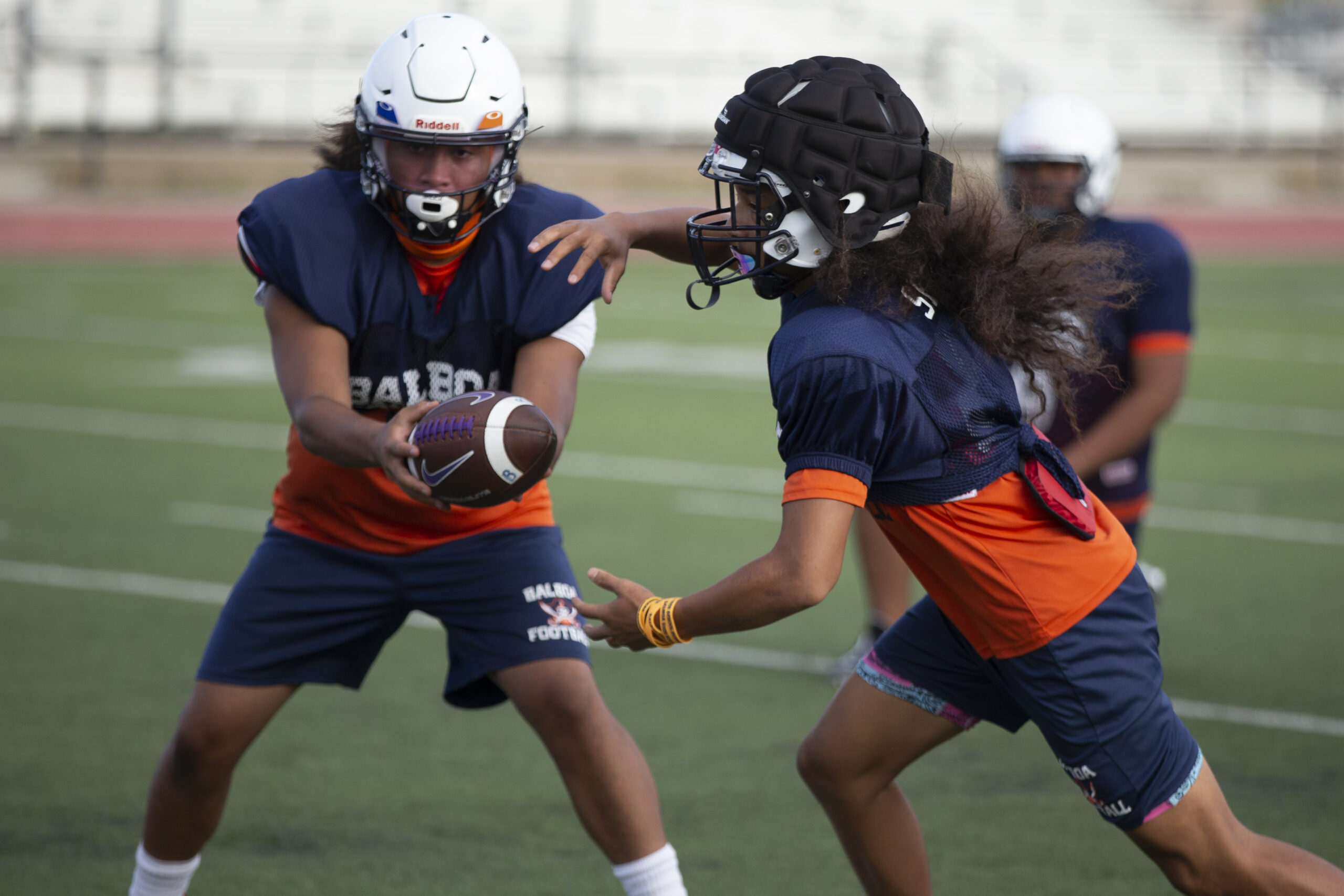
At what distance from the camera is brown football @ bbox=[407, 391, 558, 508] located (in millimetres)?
3182

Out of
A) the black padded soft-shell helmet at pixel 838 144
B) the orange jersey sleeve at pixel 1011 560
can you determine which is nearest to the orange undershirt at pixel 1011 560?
the orange jersey sleeve at pixel 1011 560

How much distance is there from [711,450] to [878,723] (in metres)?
6.77

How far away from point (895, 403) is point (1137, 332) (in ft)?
9.46

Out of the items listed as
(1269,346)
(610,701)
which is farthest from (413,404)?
(1269,346)

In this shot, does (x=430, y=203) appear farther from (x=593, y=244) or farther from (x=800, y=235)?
(x=800, y=235)

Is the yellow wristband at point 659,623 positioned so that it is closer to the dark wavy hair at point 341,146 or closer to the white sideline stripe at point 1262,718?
the dark wavy hair at point 341,146

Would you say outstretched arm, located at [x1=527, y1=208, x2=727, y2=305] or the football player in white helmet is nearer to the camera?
outstretched arm, located at [x1=527, y1=208, x2=727, y2=305]

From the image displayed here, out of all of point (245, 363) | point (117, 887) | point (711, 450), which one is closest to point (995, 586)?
point (117, 887)

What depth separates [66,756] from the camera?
5043mm

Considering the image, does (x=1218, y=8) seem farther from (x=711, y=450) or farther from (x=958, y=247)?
(x=958, y=247)

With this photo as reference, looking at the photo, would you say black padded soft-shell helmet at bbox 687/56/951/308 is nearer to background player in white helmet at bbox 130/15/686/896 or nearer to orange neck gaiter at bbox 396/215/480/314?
background player in white helmet at bbox 130/15/686/896

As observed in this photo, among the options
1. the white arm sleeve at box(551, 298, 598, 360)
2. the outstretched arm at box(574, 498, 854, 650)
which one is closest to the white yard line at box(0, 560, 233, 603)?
the white arm sleeve at box(551, 298, 598, 360)

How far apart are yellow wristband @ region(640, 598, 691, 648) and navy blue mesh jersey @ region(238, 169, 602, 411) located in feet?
3.06

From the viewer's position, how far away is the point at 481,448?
318 centimetres
